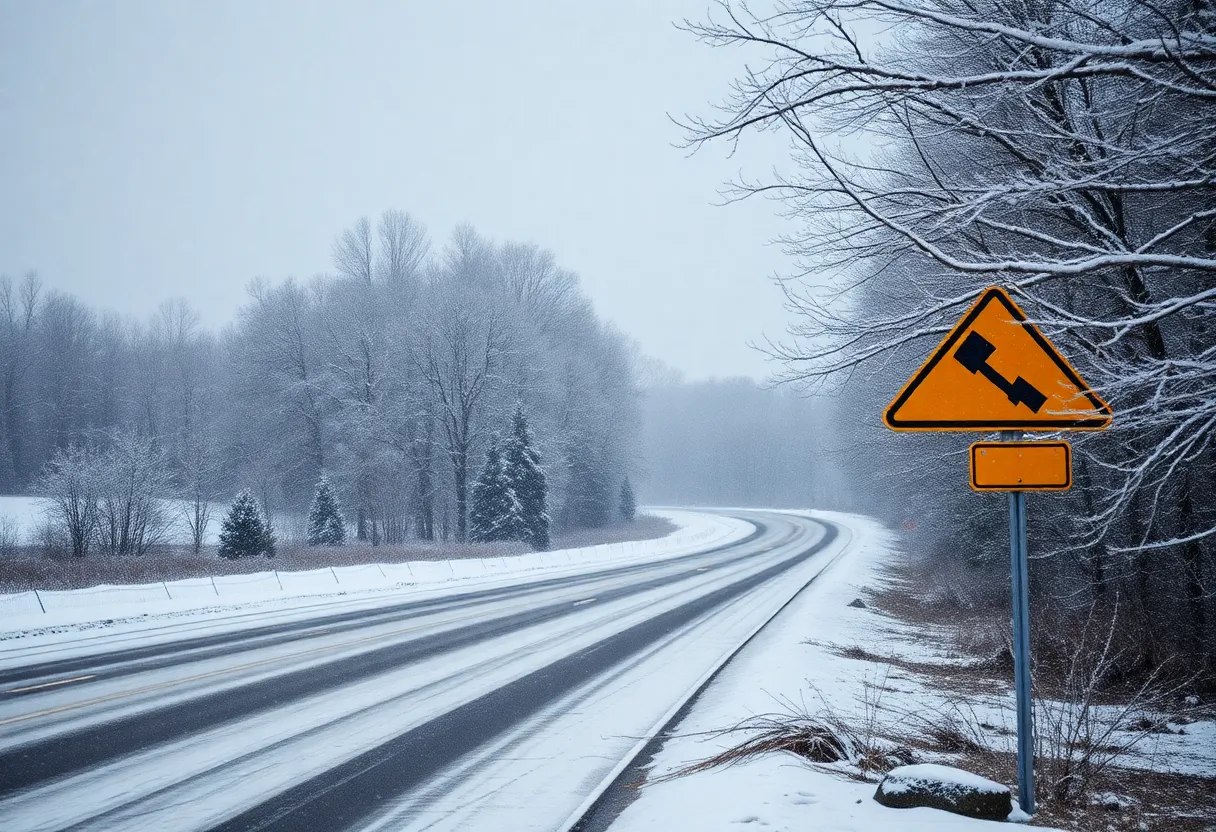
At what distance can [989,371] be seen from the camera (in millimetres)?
4008

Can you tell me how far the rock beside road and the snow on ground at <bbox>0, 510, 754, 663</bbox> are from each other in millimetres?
13164

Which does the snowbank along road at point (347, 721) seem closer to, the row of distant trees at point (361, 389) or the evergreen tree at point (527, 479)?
the row of distant trees at point (361, 389)

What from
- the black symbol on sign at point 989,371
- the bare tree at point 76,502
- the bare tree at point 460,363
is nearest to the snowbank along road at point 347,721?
the black symbol on sign at point 989,371

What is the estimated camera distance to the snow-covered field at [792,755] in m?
4.61

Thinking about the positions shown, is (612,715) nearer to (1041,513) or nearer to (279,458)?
(1041,513)

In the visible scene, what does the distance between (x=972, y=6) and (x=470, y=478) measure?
4377 cm

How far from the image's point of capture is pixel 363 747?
667cm

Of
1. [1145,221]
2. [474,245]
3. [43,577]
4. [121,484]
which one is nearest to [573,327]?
[474,245]

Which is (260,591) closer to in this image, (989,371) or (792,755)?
(792,755)

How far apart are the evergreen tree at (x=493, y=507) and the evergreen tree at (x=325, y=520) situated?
724 cm

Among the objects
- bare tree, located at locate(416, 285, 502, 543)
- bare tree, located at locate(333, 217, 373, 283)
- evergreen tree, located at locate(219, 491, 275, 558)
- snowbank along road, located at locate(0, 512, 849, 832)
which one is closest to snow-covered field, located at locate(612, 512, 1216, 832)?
snowbank along road, located at locate(0, 512, 849, 832)

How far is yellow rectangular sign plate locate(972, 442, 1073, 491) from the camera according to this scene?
3.80 m

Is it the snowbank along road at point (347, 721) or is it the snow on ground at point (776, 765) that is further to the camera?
the snowbank along road at point (347, 721)

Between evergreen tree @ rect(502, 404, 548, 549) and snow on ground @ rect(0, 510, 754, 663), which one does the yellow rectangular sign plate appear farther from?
evergreen tree @ rect(502, 404, 548, 549)
